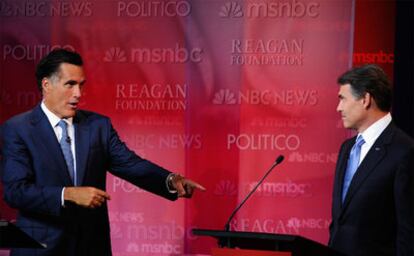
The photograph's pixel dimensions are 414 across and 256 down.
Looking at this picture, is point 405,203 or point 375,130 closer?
point 405,203

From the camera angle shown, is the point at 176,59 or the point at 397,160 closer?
the point at 397,160

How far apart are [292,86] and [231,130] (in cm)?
52

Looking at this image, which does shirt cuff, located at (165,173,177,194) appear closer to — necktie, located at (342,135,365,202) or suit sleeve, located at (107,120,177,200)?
suit sleeve, located at (107,120,177,200)

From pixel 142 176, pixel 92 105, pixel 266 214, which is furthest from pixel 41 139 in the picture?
pixel 266 214

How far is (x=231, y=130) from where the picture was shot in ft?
18.2

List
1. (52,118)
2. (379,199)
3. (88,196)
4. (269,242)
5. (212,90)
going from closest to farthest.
A: (269,242) < (88,196) < (379,199) < (52,118) < (212,90)

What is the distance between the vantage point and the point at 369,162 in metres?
3.84

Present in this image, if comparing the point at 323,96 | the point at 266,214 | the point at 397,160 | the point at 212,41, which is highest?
the point at 212,41

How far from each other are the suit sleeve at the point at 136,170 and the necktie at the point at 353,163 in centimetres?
93

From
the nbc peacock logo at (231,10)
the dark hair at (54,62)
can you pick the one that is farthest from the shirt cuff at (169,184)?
the nbc peacock logo at (231,10)

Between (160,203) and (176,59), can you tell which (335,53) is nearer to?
(176,59)

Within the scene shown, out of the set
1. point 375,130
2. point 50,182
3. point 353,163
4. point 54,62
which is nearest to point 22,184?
point 50,182

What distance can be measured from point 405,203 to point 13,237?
176cm

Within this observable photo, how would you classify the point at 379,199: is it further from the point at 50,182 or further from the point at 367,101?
the point at 50,182
